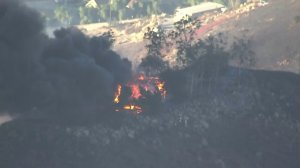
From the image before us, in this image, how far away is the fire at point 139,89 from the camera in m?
39.9

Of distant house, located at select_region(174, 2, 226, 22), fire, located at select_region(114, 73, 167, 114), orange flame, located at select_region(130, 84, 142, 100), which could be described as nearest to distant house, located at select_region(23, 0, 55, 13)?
distant house, located at select_region(174, 2, 226, 22)

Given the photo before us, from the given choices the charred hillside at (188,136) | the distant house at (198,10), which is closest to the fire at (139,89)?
the charred hillside at (188,136)

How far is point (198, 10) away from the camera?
279 ft

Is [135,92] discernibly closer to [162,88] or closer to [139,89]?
[139,89]

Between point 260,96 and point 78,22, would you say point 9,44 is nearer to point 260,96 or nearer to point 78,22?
point 260,96

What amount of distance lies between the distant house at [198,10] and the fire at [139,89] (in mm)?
41384

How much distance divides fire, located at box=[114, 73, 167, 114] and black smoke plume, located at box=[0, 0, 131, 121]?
39.0 inches

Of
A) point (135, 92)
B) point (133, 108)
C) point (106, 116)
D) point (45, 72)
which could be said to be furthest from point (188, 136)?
point (45, 72)

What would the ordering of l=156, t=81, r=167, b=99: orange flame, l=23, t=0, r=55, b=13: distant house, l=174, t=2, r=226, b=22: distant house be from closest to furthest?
l=156, t=81, r=167, b=99: orange flame < l=174, t=2, r=226, b=22: distant house < l=23, t=0, r=55, b=13: distant house

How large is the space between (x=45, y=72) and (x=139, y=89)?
8.49m

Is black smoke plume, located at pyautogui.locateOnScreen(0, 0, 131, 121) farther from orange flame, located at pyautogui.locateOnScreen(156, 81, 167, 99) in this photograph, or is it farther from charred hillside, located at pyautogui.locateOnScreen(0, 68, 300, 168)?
orange flame, located at pyautogui.locateOnScreen(156, 81, 167, 99)

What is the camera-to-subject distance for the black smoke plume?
33.5m

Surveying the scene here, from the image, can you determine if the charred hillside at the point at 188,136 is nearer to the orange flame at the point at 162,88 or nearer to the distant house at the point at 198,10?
the orange flame at the point at 162,88

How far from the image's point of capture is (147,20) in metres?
86.1
